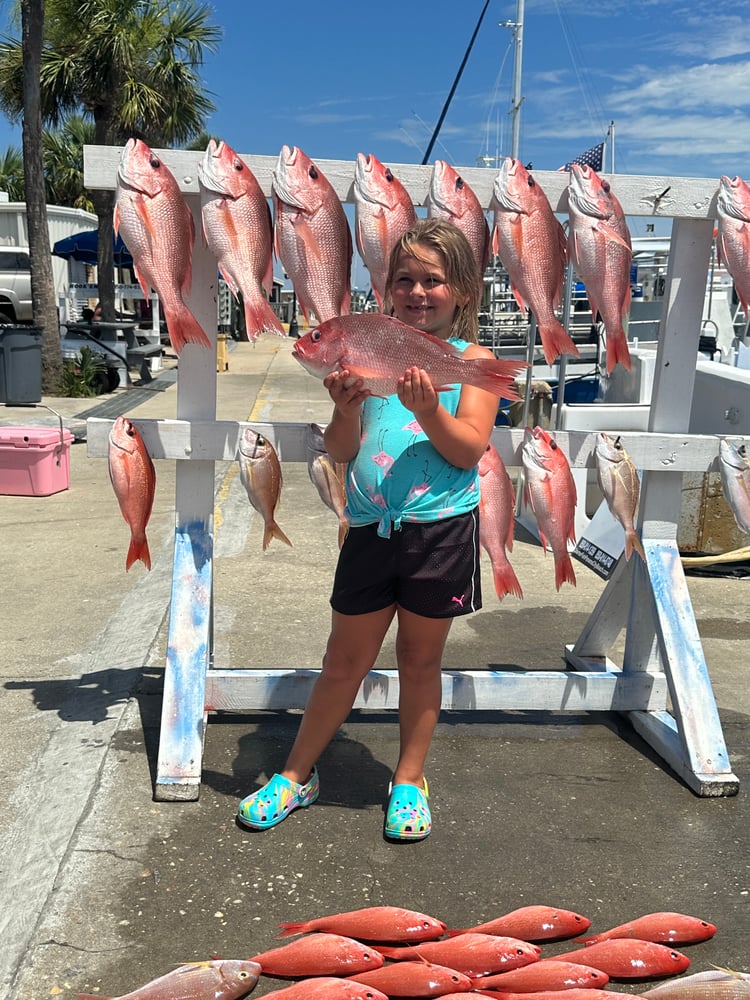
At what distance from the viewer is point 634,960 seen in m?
2.25

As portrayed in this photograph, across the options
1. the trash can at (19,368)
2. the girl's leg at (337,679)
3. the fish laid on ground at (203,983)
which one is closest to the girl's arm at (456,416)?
the girl's leg at (337,679)

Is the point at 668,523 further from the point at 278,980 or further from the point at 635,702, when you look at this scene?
the point at 278,980

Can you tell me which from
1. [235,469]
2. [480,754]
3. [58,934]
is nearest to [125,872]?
[58,934]

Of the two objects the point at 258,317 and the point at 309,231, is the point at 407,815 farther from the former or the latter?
the point at 309,231

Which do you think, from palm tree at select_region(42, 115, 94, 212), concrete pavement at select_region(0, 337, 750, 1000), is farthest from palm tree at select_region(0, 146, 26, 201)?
concrete pavement at select_region(0, 337, 750, 1000)

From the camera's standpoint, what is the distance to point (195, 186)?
2949 mm

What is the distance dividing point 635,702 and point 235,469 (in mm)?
6192

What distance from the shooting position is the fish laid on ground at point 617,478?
320 cm

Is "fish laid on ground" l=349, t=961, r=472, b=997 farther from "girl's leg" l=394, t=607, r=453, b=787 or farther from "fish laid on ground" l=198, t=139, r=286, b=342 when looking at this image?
"fish laid on ground" l=198, t=139, r=286, b=342

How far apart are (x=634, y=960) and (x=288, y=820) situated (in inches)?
44.1

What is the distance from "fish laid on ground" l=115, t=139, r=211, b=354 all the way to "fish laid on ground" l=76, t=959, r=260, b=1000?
1.65m

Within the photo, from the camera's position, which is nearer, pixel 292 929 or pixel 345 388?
pixel 292 929

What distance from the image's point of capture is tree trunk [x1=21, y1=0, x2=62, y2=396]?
13.7 metres

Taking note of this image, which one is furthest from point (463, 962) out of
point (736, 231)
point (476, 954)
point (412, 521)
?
point (736, 231)
